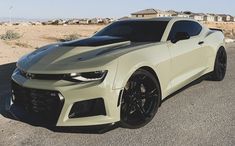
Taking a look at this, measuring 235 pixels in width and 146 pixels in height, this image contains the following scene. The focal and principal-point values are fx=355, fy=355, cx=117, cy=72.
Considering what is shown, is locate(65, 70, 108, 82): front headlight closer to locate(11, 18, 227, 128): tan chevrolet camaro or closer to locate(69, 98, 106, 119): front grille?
locate(11, 18, 227, 128): tan chevrolet camaro

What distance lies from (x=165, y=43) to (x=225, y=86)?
91.8 inches

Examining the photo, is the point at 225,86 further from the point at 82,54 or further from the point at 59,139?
the point at 59,139

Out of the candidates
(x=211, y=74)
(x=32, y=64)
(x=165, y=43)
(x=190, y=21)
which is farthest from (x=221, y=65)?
(x=32, y=64)

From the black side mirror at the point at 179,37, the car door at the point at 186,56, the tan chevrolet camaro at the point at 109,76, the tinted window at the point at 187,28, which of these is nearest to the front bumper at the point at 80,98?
the tan chevrolet camaro at the point at 109,76

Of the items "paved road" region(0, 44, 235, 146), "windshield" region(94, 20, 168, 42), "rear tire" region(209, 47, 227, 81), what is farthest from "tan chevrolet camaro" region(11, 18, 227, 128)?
"rear tire" region(209, 47, 227, 81)

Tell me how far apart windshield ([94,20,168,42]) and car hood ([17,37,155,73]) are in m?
0.35

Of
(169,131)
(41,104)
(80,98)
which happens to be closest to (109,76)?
(80,98)

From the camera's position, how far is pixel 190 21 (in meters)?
6.67

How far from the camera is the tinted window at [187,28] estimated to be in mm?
5898

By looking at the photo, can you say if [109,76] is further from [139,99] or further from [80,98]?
[139,99]

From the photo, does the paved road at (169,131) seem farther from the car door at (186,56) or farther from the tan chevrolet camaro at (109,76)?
the car door at (186,56)

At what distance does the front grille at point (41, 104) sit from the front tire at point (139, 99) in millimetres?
820

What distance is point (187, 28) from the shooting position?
6418 millimetres

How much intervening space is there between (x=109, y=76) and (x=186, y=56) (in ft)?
6.72
